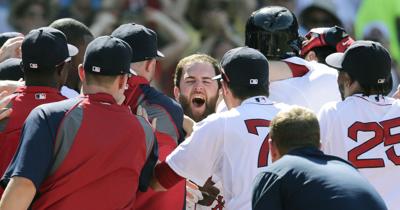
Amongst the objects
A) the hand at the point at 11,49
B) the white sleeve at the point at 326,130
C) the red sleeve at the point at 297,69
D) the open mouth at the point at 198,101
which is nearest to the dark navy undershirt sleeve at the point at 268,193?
the white sleeve at the point at 326,130

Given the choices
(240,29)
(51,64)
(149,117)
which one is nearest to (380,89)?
(149,117)

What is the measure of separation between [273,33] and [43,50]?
1.76m

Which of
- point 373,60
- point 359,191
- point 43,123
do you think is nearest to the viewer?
point 359,191

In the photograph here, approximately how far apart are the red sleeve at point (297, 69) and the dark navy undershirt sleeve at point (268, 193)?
2.12 m

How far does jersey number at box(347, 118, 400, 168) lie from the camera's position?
634 centimetres

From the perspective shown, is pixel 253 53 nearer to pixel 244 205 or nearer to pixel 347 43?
pixel 244 205

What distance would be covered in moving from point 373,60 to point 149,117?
1.42m

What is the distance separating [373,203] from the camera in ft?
16.9

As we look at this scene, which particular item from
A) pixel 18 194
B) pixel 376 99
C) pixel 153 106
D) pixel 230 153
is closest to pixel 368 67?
pixel 376 99

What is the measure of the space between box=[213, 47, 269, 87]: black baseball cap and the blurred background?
6.32 m

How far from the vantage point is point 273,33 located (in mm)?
7199

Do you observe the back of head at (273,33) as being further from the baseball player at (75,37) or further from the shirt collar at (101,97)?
the shirt collar at (101,97)

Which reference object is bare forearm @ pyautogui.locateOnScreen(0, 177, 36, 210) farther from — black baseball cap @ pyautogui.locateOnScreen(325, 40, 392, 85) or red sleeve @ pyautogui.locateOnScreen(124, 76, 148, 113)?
black baseball cap @ pyautogui.locateOnScreen(325, 40, 392, 85)

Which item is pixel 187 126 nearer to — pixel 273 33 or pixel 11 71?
pixel 273 33
